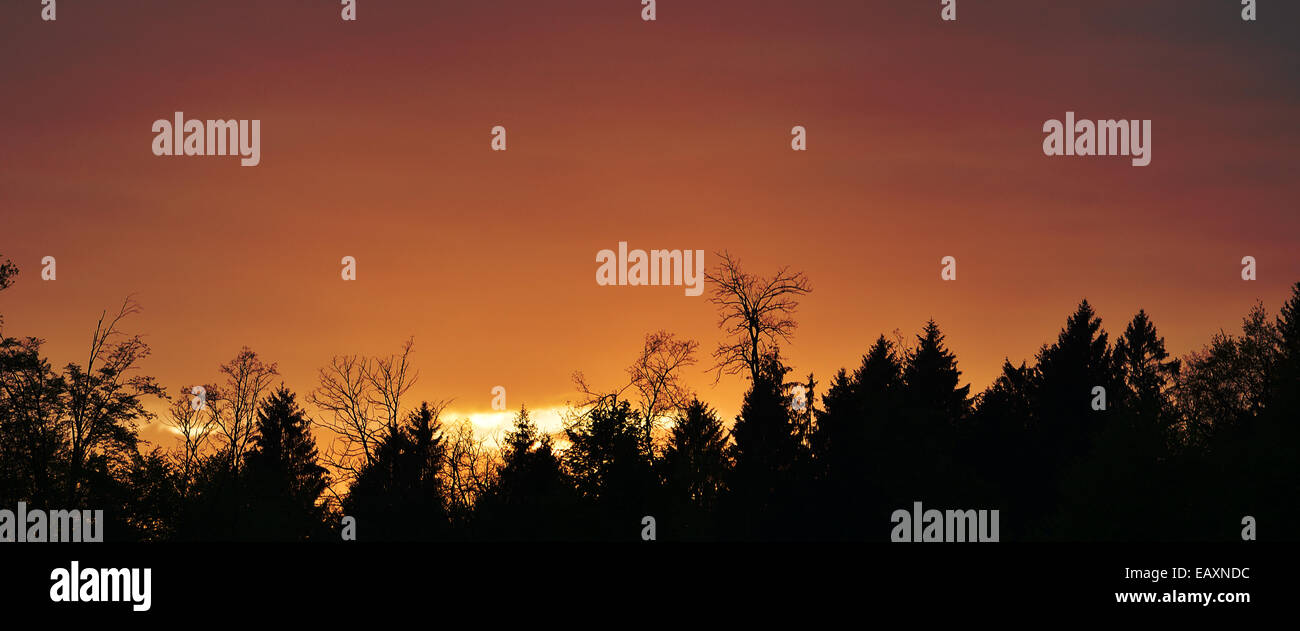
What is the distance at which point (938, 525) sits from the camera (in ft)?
188

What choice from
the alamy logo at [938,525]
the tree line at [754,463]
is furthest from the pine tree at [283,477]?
the alamy logo at [938,525]

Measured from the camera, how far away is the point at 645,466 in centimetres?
5578

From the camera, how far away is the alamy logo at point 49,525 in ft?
174

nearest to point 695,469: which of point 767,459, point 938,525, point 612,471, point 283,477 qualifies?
point 767,459

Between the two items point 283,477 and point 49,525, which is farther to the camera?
point 283,477

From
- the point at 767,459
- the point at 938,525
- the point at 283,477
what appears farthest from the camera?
the point at 283,477

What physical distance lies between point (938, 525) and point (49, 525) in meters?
41.7
